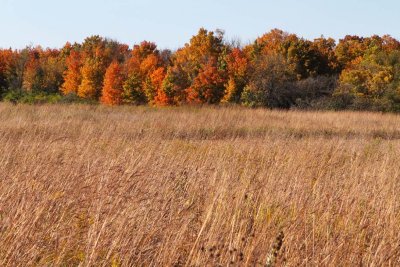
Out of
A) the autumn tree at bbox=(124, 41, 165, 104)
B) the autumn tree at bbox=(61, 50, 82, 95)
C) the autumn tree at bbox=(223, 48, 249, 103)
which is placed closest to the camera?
the autumn tree at bbox=(223, 48, 249, 103)

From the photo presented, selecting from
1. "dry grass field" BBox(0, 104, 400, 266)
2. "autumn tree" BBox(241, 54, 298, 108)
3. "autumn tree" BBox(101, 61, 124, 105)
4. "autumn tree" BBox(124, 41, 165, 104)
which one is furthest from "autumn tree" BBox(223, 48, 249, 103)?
"dry grass field" BBox(0, 104, 400, 266)

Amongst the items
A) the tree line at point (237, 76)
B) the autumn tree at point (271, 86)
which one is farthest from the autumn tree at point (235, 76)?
the autumn tree at point (271, 86)

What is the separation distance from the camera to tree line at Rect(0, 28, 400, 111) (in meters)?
36.3

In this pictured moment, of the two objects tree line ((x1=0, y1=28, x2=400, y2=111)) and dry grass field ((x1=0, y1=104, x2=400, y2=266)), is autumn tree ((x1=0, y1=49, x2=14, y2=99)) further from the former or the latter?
dry grass field ((x1=0, y1=104, x2=400, y2=266))

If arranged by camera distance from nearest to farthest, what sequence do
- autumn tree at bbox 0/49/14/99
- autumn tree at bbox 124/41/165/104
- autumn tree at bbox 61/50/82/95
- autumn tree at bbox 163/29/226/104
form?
autumn tree at bbox 163/29/226/104 < autumn tree at bbox 124/41/165/104 < autumn tree at bbox 61/50/82/95 < autumn tree at bbox 0/49/14/99

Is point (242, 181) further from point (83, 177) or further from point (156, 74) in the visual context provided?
point (156, 74)

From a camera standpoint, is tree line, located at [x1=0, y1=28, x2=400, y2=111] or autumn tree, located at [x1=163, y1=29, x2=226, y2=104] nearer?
tree line, located at [x1=0, y1=28, x2=400, y2=111]

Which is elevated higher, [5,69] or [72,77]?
[5,69]

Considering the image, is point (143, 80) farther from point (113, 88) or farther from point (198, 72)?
point (198, 72)

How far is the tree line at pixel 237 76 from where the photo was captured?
119ft

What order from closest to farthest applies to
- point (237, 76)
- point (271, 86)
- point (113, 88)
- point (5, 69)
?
1. point (271, 86)
2. point (237, 76)
3. point (113, 88)
4. point (5, 69)

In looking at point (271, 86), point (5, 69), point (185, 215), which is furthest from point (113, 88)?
point (185, 215)

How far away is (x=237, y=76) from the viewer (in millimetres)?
40750

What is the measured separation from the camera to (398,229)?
3861mm
